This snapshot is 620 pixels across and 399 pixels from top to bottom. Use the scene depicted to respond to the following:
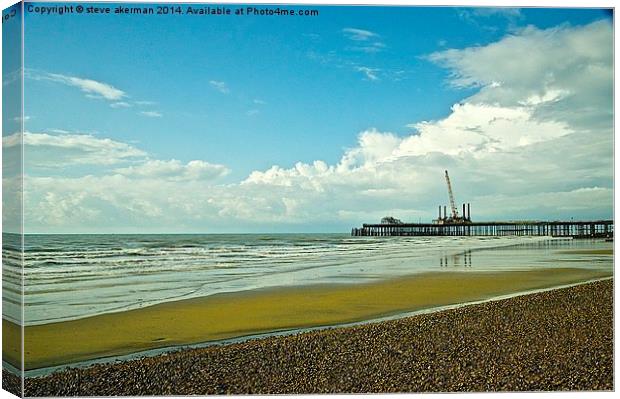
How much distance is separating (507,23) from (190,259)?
4.59 meters

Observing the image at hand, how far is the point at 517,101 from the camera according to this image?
8570mm

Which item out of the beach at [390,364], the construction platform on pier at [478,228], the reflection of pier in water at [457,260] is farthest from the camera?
the reflection of pier in water at [457,260]

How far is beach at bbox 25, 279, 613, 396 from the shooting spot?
299 inches

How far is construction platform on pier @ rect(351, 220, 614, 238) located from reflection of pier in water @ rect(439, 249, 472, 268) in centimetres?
28

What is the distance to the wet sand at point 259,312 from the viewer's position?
A: 7777 millimetres

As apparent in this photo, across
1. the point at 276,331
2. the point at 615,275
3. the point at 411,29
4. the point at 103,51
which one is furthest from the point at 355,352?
the point at 103,51

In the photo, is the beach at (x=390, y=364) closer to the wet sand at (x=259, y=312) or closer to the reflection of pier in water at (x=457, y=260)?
the wet sand at (x=259, y=312)

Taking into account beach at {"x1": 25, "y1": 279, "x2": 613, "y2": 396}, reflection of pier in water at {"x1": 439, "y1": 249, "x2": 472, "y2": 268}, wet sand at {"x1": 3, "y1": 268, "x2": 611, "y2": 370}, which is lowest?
beach at {"x1": 25, "y1": 279, "x2": 613, "y2": 396}

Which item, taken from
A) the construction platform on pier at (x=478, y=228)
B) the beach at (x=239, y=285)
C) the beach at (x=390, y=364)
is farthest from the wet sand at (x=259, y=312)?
the construction platform on pier at (x=478, y=228)

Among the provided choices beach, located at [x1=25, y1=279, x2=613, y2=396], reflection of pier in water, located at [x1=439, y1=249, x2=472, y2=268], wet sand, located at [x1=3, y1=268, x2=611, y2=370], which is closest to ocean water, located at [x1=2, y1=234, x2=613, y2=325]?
reflection of pier in water, located at [x1=439, y1=249, x2=472, y2=268]

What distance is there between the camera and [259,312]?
29.6ft

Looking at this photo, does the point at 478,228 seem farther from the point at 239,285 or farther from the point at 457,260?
the point at 239,285

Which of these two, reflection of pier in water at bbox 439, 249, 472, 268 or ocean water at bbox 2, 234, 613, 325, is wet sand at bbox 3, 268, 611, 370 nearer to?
ocean water at bbox 2, 234, 613, 325

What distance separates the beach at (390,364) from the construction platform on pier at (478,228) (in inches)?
44.8
